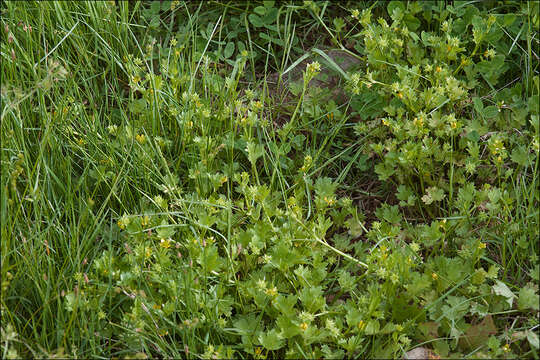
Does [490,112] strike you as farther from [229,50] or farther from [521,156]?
[229,50]

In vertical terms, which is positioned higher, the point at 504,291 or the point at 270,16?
the point at 270,16

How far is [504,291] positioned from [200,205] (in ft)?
3.85

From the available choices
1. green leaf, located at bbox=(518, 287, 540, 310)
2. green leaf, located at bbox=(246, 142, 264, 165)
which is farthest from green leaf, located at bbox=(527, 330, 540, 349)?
green leaf, located at bbox=(246, 142, 264, 165)

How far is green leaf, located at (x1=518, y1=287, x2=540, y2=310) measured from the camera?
7.61ft

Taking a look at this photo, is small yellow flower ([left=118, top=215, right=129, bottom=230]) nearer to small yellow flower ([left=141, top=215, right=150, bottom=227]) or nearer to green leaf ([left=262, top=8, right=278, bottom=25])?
small yellow flower ([left=141, top=215, right=150, bottom=227])

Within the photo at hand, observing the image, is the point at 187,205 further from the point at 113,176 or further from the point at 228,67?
the point at 228,67

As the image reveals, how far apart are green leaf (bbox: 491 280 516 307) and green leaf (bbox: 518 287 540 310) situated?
0.03 metres

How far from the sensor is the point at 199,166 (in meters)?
2.83

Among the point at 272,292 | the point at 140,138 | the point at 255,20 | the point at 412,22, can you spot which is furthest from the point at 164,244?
the point at 412,22

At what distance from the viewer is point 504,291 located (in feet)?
7.86

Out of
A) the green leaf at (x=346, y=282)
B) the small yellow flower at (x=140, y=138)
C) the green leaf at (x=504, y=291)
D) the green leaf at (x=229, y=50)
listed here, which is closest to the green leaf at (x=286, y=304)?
the green leaf at (x=346, y=282)

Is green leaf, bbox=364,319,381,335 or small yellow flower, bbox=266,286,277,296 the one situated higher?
small yellow flower, bbox=266,286,277,296

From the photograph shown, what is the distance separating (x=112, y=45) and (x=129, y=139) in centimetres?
71

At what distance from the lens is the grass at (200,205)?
235 centimetres
